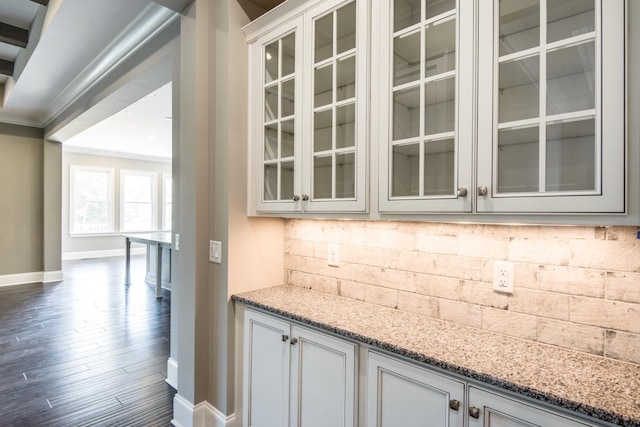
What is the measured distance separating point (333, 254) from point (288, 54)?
45.2 inches

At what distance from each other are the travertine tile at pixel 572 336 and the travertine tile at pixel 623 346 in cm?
2

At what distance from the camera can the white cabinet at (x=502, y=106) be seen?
0.99 m

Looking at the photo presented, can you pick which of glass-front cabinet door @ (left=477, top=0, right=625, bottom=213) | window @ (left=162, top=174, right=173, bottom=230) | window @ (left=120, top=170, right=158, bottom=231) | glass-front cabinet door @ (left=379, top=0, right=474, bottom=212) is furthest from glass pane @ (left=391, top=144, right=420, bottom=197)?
window @ (left=162, top=174, right=173, bottom=230)

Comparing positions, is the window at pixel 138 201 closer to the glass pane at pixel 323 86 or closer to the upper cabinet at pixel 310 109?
the upper cabinet at pixel 310 109

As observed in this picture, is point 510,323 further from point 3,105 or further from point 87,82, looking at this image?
point 3,105

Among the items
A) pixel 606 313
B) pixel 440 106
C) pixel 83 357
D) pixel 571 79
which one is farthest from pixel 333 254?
pixel 83 357

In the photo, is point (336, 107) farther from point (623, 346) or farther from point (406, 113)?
point (623, 346)

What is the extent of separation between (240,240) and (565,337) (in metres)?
1.59

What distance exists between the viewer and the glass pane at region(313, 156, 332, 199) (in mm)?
1699

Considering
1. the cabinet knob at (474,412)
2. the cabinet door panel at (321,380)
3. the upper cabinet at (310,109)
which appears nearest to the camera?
Answer: the cabinet knob at (474,412)

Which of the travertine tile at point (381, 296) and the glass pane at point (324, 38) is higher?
the glass pane at point (324, 38)

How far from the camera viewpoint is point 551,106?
1089 millimetres

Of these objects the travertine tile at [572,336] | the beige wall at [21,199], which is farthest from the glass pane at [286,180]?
the beige wall at [21,199]

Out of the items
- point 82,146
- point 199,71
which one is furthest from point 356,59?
point 82,146
